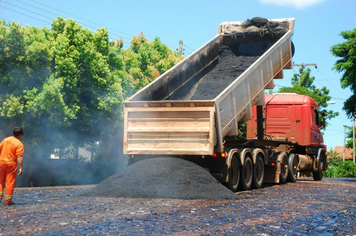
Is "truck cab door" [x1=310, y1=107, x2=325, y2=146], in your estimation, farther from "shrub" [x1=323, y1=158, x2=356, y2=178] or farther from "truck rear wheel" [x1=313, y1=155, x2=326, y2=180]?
"shrub" [x1=323, y1=158, x2=356, y2=178]

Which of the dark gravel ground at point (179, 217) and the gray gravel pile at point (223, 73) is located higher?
the gray gravel pile at point (223, 73)

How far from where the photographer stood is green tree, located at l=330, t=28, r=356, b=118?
27016mm

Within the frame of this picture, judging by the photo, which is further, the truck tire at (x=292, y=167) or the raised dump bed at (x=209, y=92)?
the truck tire at (x=292, y=167)

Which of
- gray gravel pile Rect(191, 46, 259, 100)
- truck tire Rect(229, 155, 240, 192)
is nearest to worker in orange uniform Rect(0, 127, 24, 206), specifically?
truck tire Rect(229, 155, 240, 192)

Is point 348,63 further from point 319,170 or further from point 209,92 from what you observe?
point 209,92

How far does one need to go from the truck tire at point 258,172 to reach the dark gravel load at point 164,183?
2.93 m

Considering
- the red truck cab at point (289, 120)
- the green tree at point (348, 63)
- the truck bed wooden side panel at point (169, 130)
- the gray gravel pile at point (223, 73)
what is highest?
the green tree at point (348, 63)

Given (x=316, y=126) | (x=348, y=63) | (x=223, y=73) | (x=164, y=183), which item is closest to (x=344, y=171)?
(x=348, y=63)

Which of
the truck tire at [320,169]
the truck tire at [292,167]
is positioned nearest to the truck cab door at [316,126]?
the truck tire at [320,169]

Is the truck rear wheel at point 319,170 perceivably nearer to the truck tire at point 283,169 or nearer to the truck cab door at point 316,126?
the truck cab door at point 316,126

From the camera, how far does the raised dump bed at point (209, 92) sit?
11.7 m

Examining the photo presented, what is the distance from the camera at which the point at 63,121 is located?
21.3 metres

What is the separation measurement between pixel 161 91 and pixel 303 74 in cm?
4405

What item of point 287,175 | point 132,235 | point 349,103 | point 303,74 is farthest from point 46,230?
point 303,74
